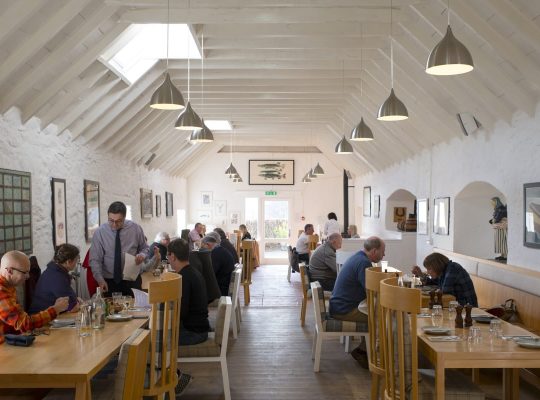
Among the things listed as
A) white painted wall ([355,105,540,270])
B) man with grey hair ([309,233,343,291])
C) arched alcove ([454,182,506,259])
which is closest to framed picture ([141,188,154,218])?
man with grey hair ([309,233,343,291])

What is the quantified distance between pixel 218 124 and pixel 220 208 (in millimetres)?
4536

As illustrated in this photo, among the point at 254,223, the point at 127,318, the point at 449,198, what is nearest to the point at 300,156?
the point at 254,223

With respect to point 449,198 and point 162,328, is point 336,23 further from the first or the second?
point 162,328

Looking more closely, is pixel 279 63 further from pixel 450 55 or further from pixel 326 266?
pixel 450 55

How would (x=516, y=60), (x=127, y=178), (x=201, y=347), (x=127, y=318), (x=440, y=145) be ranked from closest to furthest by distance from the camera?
(x=127, y=318) → (x=201, y=347) → (x=516, y=60) → (x=440, y=145) → (x=127, y=178)

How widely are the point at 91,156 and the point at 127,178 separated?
2.27 m

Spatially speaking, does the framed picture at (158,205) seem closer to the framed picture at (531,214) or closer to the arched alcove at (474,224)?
the arched alcove at (474,224)

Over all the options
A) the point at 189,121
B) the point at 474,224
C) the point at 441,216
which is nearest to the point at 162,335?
the point at 189,121

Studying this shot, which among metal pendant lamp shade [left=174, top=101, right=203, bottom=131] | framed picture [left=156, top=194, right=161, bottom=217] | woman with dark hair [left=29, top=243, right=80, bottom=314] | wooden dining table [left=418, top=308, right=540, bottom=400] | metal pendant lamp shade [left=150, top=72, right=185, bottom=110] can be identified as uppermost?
metal pendant lamp shade [left=150, top=72, right=185, bottom=110]

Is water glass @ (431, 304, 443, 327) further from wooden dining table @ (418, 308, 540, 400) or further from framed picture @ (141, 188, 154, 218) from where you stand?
framed picture @ (141, 188, 154, 218)

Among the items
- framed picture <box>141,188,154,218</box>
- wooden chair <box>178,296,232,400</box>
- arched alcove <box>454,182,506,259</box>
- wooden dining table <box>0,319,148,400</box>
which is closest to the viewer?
wooden dining table <box>0,319,148,400</box>

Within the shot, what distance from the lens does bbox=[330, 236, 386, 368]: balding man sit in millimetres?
5453

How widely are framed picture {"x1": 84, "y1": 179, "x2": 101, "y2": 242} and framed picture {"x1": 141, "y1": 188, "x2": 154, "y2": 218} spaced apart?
9.94ft

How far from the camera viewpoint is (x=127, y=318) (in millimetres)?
4242
